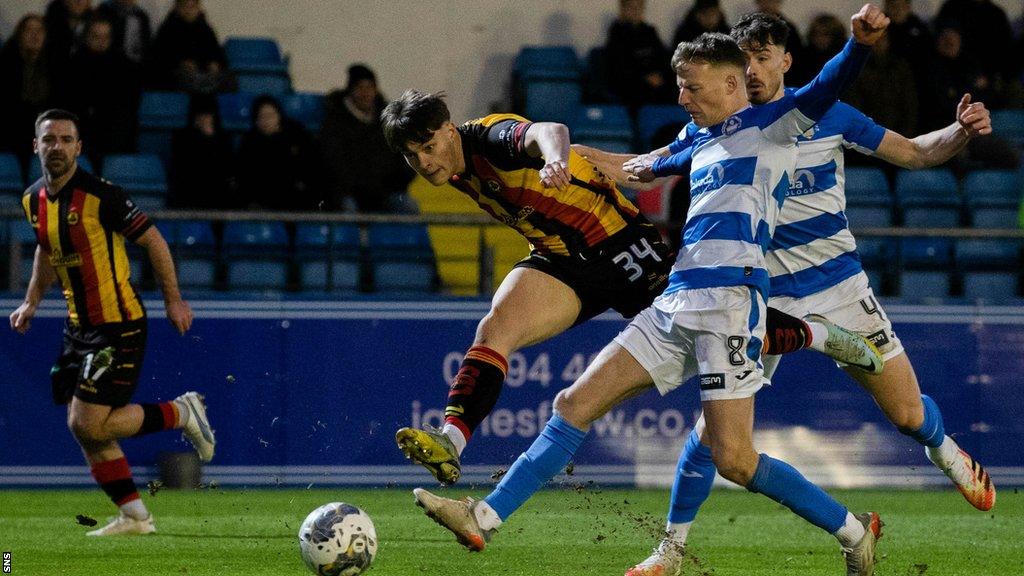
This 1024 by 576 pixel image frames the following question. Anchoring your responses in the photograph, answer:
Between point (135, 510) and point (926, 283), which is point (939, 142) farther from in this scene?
point (926, 283)

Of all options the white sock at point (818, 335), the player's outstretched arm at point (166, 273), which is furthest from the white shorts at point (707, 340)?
the player's outstretched arm at point (166, 273)

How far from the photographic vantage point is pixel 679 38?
45.6 ft

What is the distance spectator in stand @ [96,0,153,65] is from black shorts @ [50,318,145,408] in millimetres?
5281

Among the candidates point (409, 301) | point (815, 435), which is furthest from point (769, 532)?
point (409, 301)

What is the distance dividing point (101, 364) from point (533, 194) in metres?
3.40

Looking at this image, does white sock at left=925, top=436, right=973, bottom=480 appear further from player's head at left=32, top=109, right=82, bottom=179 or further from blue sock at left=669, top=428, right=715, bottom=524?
player's head at left=32, top=109, right=82, bottom=179

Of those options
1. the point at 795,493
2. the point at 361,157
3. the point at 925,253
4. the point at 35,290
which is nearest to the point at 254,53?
the point at 361,157

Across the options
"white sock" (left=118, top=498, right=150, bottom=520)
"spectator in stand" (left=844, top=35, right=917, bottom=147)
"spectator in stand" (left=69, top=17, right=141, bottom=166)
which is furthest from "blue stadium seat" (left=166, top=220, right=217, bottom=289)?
"spectator in stand" (left=844, top=35, right=917, bottom=147)

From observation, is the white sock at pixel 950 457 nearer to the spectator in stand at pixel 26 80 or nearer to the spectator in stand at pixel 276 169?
the spectator in stand at pixel 276 169

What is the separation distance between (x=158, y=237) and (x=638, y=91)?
630cm

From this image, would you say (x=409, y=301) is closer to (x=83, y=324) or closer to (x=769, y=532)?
(x=83, y=324)

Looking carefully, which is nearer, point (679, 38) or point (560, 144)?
point (560, 144)

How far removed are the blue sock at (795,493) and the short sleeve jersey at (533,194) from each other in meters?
1.28

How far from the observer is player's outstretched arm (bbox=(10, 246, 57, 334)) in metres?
9.01
